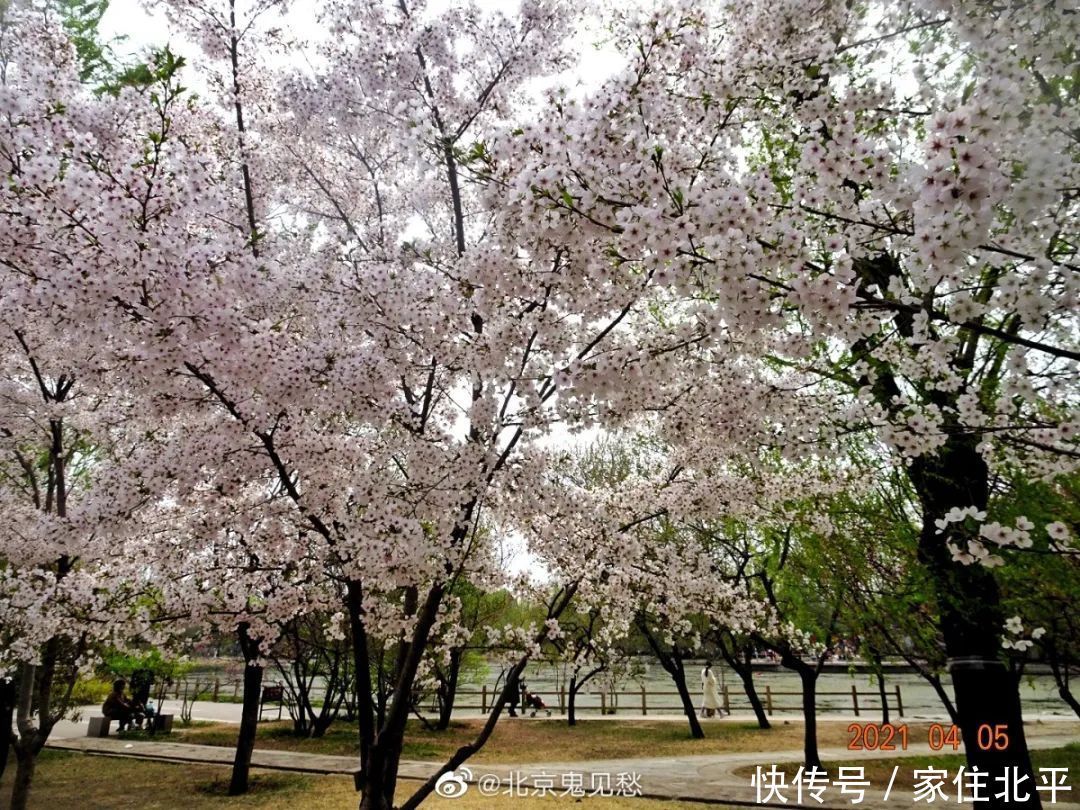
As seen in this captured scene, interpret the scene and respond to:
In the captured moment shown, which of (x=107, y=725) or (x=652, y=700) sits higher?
(x=107, y=725)

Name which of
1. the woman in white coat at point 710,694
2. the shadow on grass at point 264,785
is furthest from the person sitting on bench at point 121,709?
the woman in white coat at point 710,694

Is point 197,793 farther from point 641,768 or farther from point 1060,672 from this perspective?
point 1060,672

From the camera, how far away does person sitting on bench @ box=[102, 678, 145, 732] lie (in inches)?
617

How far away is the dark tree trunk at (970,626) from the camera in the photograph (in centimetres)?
490

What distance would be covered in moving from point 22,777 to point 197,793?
3.08 metres

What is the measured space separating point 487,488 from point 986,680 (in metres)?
4.53

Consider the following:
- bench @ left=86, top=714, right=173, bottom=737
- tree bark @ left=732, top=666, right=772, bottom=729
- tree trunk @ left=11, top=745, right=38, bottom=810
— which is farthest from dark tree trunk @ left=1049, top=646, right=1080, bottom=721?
bench @ left=86, top=714, right=173, bottom=737

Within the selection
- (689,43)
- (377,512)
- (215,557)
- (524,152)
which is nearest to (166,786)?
(215,557)

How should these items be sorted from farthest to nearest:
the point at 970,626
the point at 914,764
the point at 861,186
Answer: the point at 914,764, the point at 970,626, the point at 861,186

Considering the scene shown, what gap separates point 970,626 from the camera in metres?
5.30

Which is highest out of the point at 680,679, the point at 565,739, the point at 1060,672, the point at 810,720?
the point at 1060,672

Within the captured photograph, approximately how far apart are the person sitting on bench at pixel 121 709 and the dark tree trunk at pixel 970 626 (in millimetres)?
17621

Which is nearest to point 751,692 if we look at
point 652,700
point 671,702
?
point 671,702

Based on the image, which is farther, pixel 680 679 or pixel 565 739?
pixel 680 679
